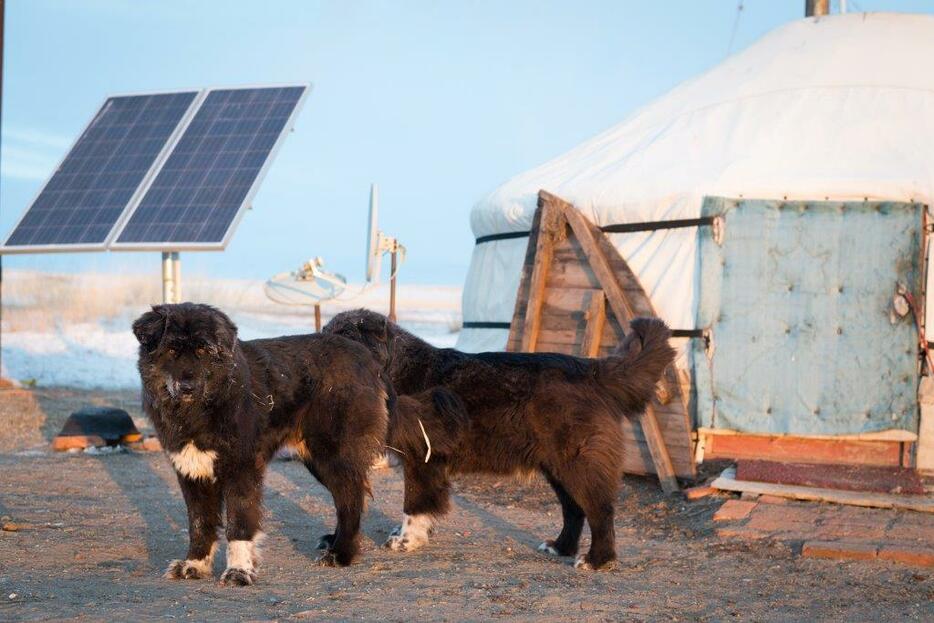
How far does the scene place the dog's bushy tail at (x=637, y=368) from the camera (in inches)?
237

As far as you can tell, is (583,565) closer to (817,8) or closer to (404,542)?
(404,542)

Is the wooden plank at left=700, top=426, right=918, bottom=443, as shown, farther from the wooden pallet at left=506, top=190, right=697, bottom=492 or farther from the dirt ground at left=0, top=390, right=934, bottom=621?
the dirt ground at left=0, top=390, right=934, bottom=621

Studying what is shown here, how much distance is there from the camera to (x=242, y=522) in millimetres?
5039

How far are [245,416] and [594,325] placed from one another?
4.25 metres

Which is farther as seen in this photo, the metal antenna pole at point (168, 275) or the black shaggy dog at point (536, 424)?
the metal antenna pole at point (168, 275)

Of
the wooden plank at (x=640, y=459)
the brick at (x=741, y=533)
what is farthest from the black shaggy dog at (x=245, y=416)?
the wooden plank at (x=640, y=459)

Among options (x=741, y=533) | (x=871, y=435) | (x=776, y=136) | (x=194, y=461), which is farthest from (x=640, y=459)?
(x=194, y=461)

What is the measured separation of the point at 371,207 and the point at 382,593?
710 centimetres

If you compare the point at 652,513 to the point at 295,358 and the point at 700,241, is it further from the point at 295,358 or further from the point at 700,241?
the point at 295,358

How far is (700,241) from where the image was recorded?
8891mm

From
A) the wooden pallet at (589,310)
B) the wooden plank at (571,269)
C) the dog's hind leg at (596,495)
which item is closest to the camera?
the dog's hind leg at (596,495)

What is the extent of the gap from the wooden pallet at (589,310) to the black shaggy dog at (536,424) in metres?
2.42

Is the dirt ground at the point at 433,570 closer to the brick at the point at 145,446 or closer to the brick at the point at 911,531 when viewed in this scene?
the brick at the point at 911,531

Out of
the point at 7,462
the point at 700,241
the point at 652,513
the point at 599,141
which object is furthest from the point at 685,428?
the point at 7,462
